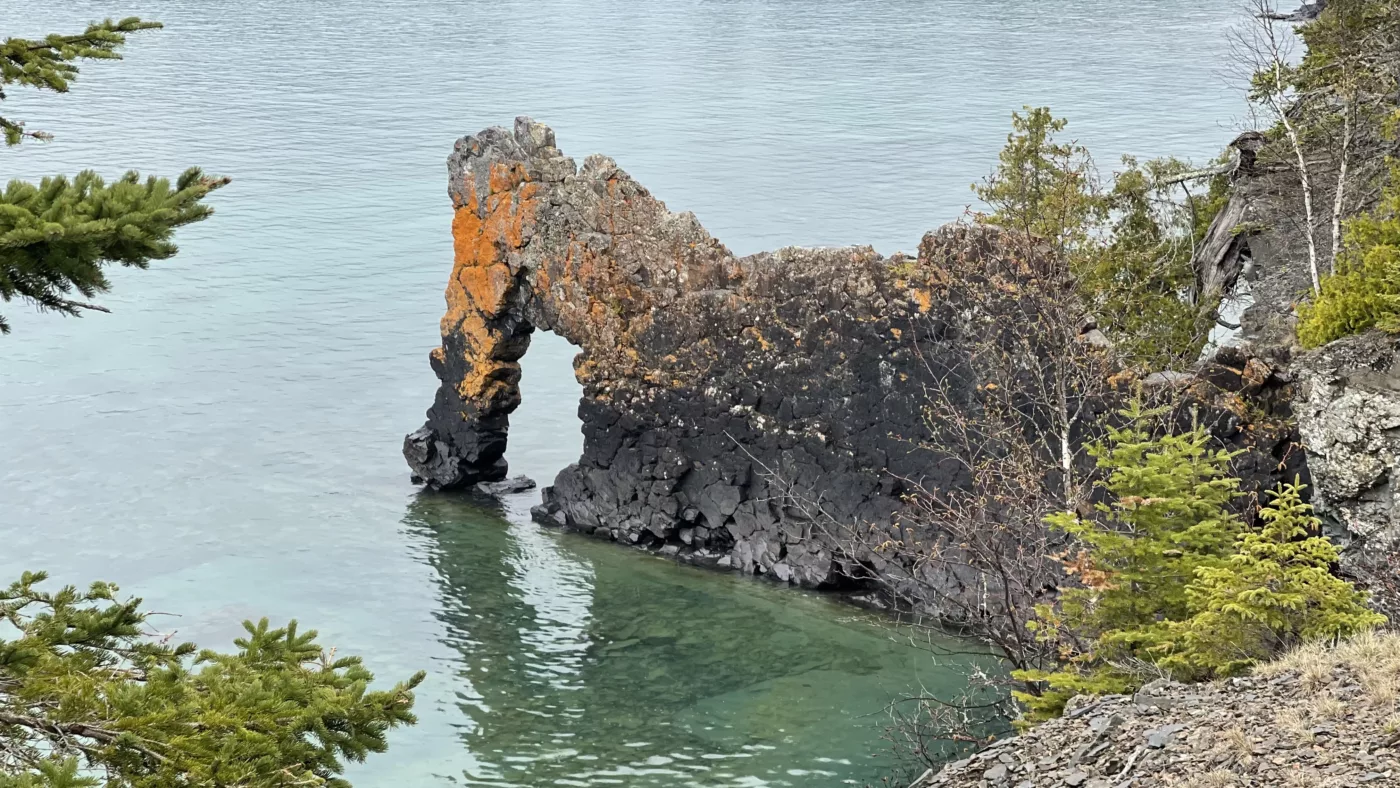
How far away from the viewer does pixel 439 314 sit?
66188 mm

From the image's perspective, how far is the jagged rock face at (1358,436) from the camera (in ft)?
82.1

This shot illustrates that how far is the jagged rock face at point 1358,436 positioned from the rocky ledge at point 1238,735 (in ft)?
29.6

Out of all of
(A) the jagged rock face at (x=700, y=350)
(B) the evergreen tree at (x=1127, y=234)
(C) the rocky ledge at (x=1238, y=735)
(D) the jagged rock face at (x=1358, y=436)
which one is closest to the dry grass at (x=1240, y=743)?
(C) the rocky ledge at (x=1238, y=735)

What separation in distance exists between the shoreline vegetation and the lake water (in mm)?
3093

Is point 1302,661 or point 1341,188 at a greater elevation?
point 1341,188

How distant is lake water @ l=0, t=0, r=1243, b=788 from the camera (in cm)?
3059

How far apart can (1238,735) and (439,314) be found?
178 ft

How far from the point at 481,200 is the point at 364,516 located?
31.9 ft

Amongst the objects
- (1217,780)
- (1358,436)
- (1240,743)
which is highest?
(1358,436)

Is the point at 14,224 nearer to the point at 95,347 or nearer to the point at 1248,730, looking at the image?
the point at 1248,730

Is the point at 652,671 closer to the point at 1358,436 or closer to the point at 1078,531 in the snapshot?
the point at 1358,436

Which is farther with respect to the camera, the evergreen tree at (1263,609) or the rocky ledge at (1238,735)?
the evergreen tree at (1263,609)

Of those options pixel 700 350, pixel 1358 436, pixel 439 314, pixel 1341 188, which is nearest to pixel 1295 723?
pixel 1358 436

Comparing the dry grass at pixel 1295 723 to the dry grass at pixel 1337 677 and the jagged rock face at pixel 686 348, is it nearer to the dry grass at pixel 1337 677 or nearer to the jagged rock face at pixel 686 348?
the dry grass at pixel 1337 677
